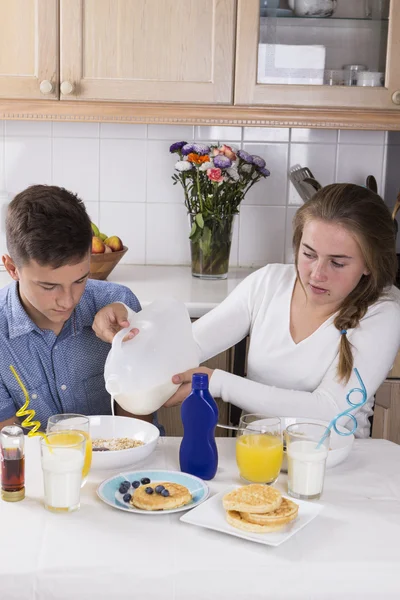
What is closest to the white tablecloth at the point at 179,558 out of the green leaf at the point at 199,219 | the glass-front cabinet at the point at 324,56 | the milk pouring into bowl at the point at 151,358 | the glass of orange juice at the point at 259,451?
the glass of orange juice at the point at 259,451

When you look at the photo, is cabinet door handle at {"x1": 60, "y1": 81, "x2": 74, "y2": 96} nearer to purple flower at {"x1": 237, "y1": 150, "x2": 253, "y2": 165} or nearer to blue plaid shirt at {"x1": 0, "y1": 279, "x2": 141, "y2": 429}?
purple flower at {"x1": 237, "y1": 150, "x2": 253, "y2": 165}

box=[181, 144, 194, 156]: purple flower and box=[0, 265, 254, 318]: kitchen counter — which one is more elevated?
box=[181, 144, 194, 156]: purple flower

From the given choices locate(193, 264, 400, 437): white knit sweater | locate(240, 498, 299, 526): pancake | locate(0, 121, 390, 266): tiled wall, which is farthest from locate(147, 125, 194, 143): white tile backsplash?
locate(240, 498, 299, 526): pancake

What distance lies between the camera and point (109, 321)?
1.64 m

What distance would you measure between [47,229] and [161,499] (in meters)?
0.61

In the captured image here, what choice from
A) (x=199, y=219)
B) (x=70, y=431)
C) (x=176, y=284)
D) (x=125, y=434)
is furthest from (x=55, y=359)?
(x=199, y=219)

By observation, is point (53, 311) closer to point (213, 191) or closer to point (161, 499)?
point (161, 499)

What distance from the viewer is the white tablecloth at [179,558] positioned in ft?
3.36

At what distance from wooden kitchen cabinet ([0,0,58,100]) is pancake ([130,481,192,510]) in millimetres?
1633

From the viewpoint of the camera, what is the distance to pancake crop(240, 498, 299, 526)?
112cm

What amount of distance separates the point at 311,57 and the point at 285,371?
119cm

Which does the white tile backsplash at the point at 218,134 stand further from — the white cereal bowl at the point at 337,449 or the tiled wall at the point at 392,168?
the white cereal bowl at the point at 337,449

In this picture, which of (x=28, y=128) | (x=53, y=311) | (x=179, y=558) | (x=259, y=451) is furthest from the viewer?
(x=28, y=128)

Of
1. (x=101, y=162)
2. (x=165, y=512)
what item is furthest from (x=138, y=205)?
(x=165, y=512)
